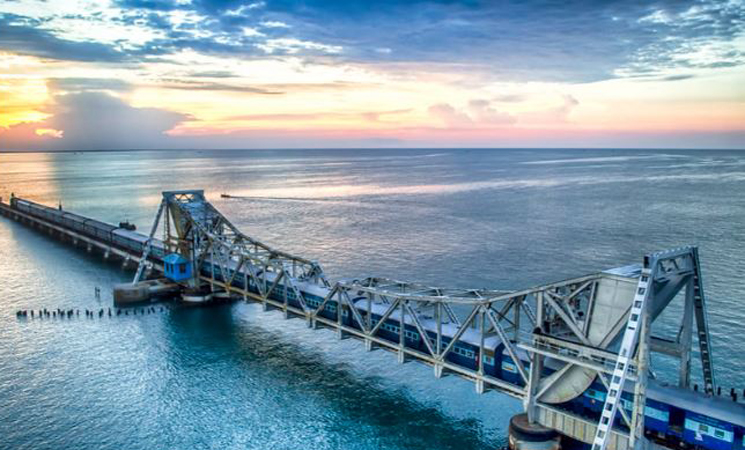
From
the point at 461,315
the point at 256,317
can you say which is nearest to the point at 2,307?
the point at 256,317

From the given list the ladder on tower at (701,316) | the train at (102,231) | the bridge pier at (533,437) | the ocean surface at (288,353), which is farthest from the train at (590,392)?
the train at (102,231)

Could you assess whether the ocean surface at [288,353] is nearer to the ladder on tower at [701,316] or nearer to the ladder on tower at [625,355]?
the ladder on tower at [625,355]

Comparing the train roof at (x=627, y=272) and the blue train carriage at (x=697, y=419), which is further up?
the train roof at (x=627, y=272)

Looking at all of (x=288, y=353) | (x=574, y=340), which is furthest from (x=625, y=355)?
(x=288, y=353)

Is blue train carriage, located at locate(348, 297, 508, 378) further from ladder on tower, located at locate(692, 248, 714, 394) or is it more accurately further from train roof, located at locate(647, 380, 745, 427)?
ladder on tower, located at locate(692, 248, 714, 394)

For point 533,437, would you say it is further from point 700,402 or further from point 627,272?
point 627,272

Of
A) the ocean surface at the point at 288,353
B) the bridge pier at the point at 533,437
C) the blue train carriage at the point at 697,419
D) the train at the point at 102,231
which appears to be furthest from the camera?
the train at the point at 102,231
